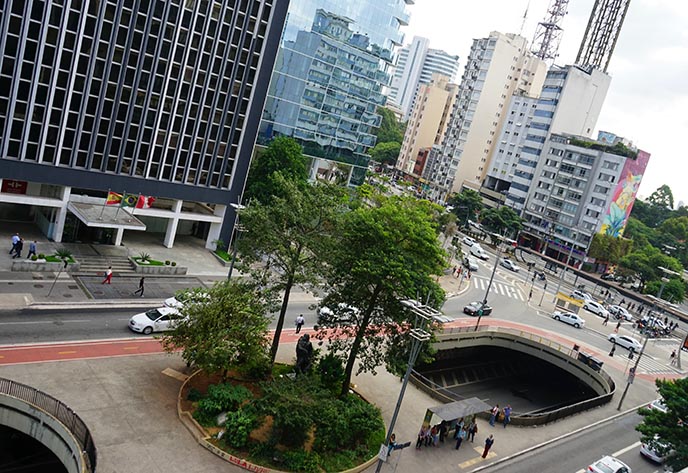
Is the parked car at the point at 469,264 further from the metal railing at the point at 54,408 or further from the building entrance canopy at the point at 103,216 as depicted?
the metal railing at the point at 54,408

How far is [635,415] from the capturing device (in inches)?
1662

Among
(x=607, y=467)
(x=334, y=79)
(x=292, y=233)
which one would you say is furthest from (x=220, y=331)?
(x=334, y=79)

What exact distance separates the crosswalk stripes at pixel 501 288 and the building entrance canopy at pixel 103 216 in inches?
1726

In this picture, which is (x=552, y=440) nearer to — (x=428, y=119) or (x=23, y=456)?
(x=23, y=456)

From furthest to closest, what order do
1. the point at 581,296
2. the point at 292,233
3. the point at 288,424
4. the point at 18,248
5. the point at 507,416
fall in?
1. the point at 581,296
2. the point at 18,248
3. the point at 507,416
4. the point at 292,233
5. the point at 288,424

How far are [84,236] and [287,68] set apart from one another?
106ft

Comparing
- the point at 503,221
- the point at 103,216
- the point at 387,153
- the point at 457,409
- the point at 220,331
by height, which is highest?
the point at 387,153

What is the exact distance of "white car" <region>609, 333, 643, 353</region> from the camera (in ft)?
195

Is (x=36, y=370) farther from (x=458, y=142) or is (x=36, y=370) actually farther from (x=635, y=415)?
(x=458, y=142)

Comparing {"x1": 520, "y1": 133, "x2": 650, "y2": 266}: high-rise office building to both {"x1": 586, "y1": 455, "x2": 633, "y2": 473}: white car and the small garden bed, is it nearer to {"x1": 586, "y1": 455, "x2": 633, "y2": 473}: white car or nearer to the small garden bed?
{"x1": 586, "y1": 455, "x2": 633, "y2": 473}: white car

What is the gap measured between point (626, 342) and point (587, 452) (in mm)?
29925

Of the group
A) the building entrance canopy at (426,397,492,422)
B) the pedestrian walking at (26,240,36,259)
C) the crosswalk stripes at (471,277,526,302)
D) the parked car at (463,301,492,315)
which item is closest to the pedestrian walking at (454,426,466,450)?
the building entrance canopy at (426,397,492,422)

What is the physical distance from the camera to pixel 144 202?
1938 inches

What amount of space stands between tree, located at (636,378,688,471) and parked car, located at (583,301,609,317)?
4622 cm
